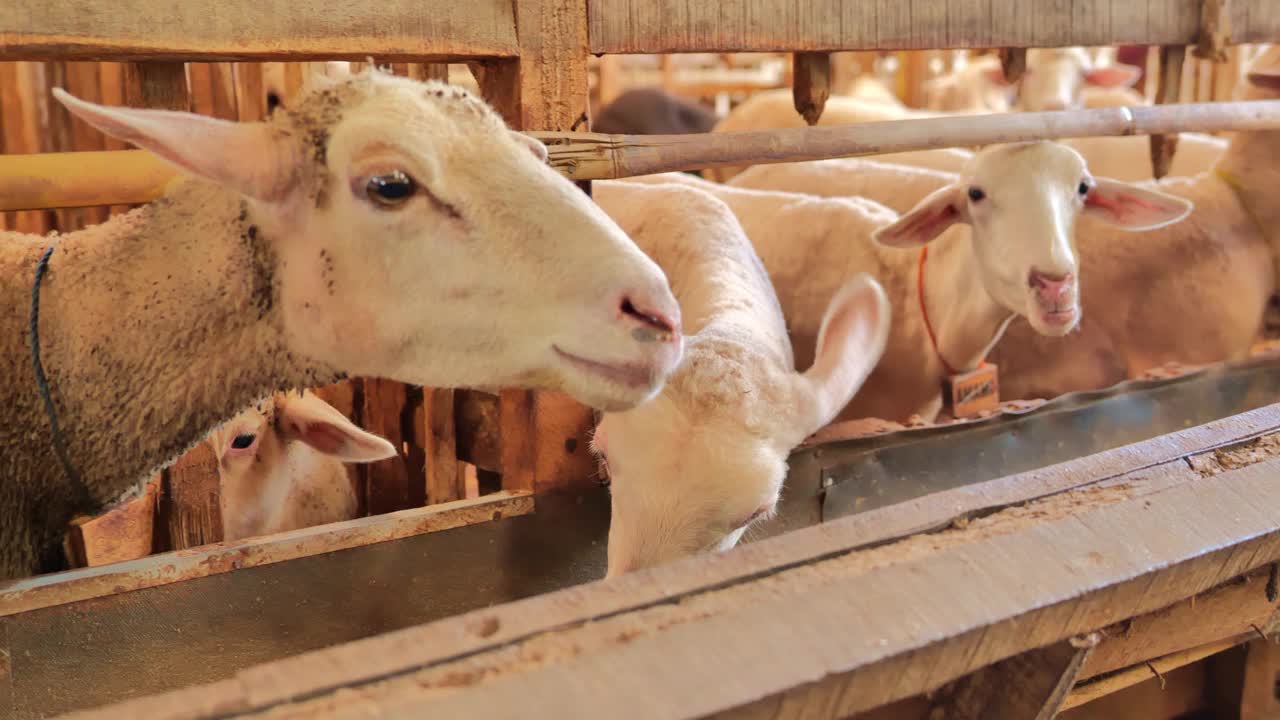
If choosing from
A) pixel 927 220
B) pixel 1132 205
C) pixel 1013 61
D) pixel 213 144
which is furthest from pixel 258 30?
pixel 1132 205

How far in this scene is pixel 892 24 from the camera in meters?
2.55

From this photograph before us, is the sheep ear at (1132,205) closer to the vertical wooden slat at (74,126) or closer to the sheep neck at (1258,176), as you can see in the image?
the sheep neck at (1258,176)

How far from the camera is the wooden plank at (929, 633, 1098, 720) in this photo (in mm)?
1362

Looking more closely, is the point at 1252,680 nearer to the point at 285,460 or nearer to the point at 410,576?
the point at 410,576

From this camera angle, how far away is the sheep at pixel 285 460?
8.12 feet

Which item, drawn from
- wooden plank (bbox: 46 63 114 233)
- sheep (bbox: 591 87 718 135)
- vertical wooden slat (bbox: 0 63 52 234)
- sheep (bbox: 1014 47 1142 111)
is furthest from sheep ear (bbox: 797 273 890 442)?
sheep (bbox: 591 87 718 135)

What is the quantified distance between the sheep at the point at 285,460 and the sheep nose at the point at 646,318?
3.51ft

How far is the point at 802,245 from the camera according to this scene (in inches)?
141

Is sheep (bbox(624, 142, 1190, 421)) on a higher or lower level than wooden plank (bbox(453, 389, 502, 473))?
higher

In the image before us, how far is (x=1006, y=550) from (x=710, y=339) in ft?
3.06

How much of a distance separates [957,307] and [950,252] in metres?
0.23

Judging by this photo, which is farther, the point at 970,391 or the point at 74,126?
the point at 74,126

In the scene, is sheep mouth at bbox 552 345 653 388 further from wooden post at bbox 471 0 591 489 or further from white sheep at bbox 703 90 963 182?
white sheep at bbox 703 90 963 182

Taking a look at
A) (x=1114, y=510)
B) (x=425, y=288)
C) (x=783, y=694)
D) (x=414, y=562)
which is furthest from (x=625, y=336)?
(x=414, y=562)
